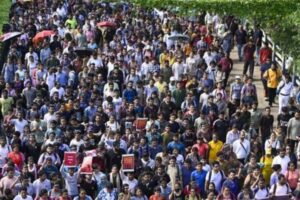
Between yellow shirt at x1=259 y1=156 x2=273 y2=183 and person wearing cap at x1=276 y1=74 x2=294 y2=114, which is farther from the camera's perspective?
person wearing cap at x1=276 y1=74 x2=294 y2=114

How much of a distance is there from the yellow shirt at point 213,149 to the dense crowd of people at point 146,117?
20 millimetres

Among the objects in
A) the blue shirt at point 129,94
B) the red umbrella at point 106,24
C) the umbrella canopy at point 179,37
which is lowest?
the blue shirt at point 129,94

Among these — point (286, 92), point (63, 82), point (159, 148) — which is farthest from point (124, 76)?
point (159, 148)

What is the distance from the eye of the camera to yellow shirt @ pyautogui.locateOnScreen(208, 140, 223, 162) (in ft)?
83.4

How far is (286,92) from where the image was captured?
29.2 meters

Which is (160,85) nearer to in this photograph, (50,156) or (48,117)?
(48,117)

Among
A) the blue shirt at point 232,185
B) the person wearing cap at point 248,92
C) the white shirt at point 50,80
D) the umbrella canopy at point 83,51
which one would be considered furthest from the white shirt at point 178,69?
the blue shirt at point 232,185

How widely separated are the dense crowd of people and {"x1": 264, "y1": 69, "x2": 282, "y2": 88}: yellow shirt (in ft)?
0.09

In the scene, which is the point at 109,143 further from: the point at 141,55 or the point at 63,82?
the point at 141,55

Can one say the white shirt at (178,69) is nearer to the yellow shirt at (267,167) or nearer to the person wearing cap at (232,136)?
the person wearing cap at (232,136)

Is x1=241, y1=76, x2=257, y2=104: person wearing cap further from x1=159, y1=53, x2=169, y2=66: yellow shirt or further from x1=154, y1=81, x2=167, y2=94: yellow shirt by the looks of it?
x1=159, y1=53, x2=169, y2=66: yellow shirt

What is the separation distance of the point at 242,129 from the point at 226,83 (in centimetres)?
567

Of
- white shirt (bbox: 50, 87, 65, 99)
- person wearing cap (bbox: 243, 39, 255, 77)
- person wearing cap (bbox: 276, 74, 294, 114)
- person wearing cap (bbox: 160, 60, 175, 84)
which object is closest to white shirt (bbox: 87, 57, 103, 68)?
person wearing cap (bbox: 160, 60, 175, 84)

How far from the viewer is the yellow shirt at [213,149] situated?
1000 inches
